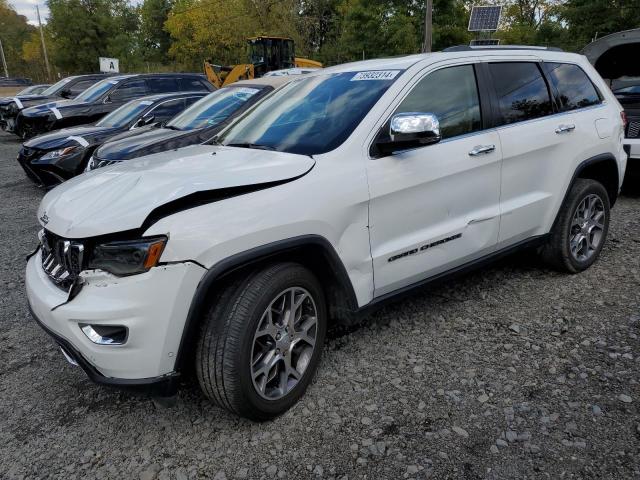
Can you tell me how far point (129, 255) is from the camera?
2.22m

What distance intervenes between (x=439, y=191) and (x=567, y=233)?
5.18 feet

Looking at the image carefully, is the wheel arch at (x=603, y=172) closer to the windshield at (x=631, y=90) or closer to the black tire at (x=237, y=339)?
the black tire at (x=237, y=339)

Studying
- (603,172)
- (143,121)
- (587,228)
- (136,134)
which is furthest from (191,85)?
(587,228)

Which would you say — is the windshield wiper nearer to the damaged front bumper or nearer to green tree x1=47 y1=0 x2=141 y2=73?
the damaged front bumper

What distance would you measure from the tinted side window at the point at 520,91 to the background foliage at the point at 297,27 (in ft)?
72.5

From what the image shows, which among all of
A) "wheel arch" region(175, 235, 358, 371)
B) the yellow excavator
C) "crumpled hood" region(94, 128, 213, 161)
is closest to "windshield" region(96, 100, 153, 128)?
"crumpled hood" region(94, 128, 213, 161)

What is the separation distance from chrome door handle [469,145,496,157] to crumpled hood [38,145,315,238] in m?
1.16

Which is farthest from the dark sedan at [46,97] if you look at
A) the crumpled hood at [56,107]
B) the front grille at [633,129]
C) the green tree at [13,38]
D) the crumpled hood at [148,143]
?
the green tree at [13,38]

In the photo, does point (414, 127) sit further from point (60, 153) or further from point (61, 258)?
point (60, 153)

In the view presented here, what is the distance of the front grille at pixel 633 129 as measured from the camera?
640 cm

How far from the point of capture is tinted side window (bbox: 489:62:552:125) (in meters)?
3.60

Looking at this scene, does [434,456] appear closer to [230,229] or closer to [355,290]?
[355,290]

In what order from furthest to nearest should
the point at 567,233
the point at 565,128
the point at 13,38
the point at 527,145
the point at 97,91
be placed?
1. the point at 13,38
2. the point at 97,91
3. the point at 567,233
4. the point at 565,128
5. the point at 527,145

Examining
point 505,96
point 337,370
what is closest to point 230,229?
point 337,370
